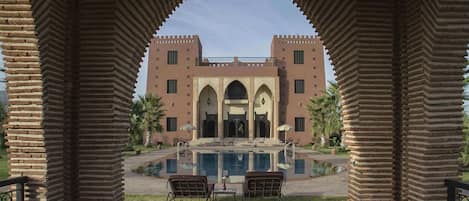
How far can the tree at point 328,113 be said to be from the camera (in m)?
24.7

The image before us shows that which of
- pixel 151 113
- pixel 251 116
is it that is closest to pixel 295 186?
pixel 151 113

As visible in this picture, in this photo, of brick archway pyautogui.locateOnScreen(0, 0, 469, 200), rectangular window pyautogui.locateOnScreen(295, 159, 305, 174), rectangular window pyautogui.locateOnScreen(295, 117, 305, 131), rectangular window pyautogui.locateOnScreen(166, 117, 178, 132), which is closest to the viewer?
brick archway pyautogui.locateOnScreen(0, 0, 469, 200)

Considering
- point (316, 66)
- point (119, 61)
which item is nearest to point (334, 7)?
point (119, 61)

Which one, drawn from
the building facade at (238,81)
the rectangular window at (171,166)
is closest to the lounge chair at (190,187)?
the rectangular window at (171,166)

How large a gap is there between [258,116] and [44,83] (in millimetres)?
31512

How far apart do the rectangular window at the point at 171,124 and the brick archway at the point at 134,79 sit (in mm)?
28893

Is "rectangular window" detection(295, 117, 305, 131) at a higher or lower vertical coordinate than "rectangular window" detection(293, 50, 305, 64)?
lower

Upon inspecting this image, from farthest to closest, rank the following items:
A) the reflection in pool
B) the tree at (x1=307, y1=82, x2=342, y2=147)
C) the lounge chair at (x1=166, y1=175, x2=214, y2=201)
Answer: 1. the tree at (x1=307, y1=82, x2=342, y2=147)
2. the reflection in pool
3. the lounge chair at (x1=166, y1=175, x2=214, y2=201)

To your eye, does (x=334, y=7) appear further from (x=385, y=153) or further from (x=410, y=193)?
(x=410, y=193)

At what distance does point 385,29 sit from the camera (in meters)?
4.84

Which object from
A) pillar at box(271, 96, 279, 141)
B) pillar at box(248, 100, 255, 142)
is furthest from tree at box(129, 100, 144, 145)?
pillar at box(271, 96, 279, 141)

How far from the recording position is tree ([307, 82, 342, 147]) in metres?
24.7

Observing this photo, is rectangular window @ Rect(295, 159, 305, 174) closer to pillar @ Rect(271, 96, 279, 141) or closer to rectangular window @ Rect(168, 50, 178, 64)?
pillar @ Rect(271, 96, 279, 141)

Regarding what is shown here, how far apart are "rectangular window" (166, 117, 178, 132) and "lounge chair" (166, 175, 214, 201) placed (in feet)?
84.5
